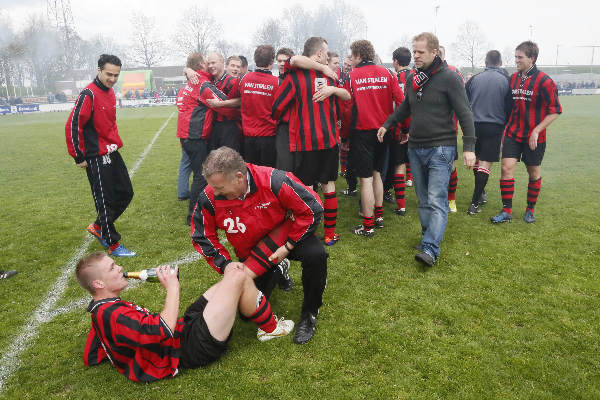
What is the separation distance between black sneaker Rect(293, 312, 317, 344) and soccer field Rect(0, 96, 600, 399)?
0.20ft

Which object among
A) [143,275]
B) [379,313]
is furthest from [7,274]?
[379,313]

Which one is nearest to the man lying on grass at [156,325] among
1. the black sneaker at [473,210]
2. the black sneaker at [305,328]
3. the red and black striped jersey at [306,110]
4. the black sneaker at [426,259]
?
the black sneaker at [305,328]

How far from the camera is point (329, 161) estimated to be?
4.84m

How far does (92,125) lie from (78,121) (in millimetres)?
Result: 180

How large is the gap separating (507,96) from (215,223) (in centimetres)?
463

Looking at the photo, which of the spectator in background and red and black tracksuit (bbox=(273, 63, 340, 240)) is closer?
red and black tracksuit (bbox=(273, 63, 340, 240))

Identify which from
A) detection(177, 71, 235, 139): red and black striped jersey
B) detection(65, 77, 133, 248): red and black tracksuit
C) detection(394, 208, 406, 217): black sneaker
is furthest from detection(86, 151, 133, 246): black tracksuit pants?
detection(394, 208, 406, 217): black sneaker

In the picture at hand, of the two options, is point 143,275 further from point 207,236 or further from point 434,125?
point 434,125

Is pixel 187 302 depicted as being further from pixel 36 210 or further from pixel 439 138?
pixel 36 210

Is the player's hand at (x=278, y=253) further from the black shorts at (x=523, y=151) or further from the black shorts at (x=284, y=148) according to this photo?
the black shorts at (x=523, y=151)

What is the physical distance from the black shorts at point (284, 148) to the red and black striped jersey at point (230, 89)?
1015 millimetres

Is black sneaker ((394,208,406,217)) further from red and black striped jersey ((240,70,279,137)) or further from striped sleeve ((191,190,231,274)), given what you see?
striped sleeve ((191,190,231,274))

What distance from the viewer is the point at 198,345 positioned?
2682 millimetres

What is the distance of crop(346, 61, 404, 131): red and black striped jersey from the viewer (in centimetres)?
496
